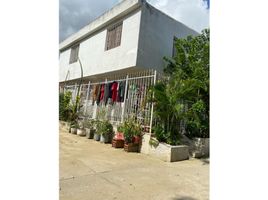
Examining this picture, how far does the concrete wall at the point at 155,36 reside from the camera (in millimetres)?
9188

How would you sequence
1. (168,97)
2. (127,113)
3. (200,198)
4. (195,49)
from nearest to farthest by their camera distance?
(200,198) → (168,97) → (127,113) → (195,49)

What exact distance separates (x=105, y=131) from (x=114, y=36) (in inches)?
184

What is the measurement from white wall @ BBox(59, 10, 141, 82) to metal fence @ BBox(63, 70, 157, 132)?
0.70 meters

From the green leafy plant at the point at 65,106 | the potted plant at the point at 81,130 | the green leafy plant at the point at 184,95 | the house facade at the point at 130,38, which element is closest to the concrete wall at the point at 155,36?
the house facade at the point at 130,38

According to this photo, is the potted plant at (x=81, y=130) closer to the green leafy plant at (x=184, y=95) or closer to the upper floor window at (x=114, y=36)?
the upper floor window at (x=114, y=36)

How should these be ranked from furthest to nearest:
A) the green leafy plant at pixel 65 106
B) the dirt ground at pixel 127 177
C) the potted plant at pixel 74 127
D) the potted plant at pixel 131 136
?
1. the green leafy plant at pixel 65 106
2. the potted plant at pixel 74 127
3. the potted plant at pixel 131 136
4. the dirt ground at pixel 127 177

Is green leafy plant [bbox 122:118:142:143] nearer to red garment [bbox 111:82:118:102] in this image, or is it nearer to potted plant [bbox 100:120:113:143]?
potted plant [bbox 100:120:113:143]

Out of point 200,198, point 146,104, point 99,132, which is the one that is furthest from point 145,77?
point 200,198

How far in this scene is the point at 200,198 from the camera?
11.8 feet

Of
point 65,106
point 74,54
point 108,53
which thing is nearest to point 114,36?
point 108,53

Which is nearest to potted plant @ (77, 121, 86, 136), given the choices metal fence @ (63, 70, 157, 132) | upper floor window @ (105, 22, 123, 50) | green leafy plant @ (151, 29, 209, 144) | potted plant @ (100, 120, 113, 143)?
metal fence @ (63, 70, 157, 132)

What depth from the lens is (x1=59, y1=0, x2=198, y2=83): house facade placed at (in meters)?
9.18
